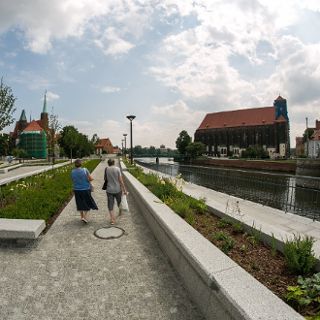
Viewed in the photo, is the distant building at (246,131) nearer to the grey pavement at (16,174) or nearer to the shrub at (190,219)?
the grey pavement at (16,174)

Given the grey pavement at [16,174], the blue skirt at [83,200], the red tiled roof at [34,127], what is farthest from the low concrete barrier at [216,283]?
the red tiled roof at [34,127]

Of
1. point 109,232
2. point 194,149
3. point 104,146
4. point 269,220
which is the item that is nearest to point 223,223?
point 109,232

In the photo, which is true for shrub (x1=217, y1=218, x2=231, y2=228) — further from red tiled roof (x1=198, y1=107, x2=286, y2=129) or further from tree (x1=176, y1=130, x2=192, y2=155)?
red tiled roof (x1=198, y1=107, x2=286, y2=129)

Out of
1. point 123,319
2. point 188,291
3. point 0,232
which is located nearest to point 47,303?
point 123,319

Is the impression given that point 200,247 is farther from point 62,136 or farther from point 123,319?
point 62,136

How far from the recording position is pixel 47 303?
12.5 feet

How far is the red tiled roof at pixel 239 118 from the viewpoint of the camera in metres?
110

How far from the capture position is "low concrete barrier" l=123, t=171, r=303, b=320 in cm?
273

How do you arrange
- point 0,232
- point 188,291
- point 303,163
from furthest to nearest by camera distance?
point 303,163 < point 0,232 < point 188,291

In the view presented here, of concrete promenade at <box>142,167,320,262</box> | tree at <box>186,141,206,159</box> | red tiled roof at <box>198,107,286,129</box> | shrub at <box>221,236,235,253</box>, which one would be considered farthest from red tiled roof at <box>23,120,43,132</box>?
shrub at <box>221,236,235,253</box>

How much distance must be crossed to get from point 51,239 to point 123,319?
11.6ft

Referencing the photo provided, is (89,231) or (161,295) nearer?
(161,295)

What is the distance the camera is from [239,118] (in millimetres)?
118125

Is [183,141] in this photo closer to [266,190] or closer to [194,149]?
[194,149]
